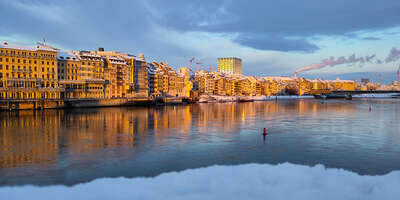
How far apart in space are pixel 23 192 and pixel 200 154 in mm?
13700

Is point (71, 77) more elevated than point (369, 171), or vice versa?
point (71, 77)

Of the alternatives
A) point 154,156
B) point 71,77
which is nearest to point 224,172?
point 154,156

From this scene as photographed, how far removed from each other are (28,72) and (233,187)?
299 feet

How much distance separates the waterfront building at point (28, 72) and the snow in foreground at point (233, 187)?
265 feet

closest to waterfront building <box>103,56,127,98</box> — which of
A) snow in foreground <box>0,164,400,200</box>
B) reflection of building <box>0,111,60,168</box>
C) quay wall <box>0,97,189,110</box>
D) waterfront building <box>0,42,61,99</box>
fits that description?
quay wall <box>0,97,189,110</box>

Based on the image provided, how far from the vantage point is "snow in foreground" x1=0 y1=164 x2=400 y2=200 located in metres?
16.5

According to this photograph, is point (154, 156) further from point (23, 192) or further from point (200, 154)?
point (23, 192)

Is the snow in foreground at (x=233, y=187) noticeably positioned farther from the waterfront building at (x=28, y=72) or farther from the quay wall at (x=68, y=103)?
the waterfront building at (x=28, y=72)

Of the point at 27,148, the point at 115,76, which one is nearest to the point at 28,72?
the point at 115,76

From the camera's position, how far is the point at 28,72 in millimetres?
91750

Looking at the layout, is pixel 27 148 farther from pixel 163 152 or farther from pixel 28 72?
pixel 28 72

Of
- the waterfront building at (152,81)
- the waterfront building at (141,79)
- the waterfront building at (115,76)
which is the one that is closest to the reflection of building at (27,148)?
the waterfront building at (115,76)

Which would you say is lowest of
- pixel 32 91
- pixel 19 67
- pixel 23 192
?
pixel 23 192

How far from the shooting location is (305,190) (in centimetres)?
1717
